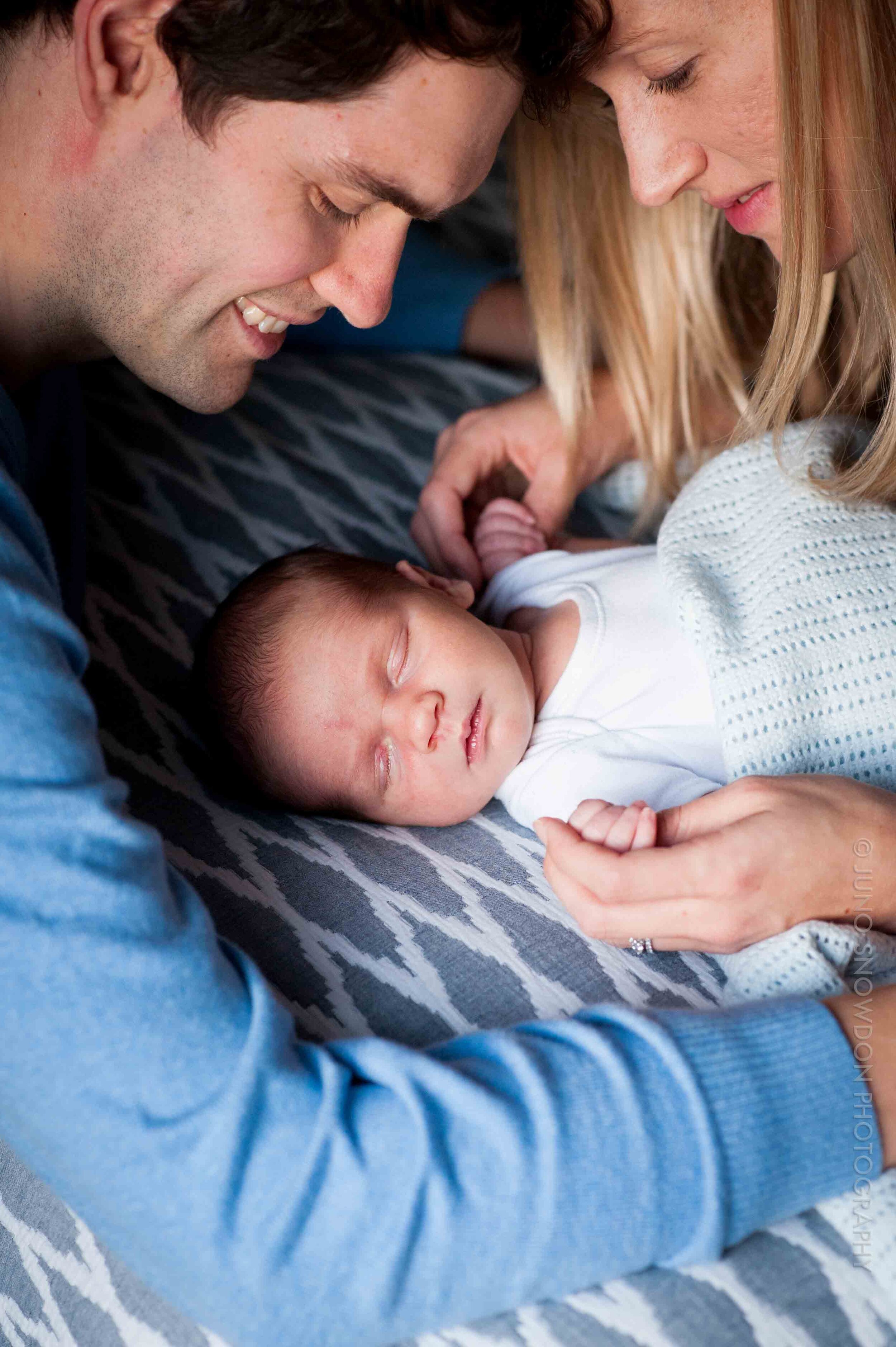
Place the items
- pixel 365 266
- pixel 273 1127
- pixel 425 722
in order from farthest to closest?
pixel 425 722 < pixel 365 266 < pixel 273 1127

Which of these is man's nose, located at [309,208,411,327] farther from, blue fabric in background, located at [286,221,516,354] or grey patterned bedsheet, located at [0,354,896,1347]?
blue fabric in background, located at [286,221,516,354]

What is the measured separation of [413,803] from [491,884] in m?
0.20

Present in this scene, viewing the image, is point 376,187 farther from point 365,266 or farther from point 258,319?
point 258,319

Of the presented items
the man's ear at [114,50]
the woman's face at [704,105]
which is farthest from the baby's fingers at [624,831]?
the man's ear at [114,50]

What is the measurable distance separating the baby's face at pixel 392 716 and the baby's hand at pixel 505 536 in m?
0.33

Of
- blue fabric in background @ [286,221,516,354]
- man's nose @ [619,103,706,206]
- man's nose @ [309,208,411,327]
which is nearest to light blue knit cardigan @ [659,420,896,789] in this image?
man's nose @ [619,103,706,206]

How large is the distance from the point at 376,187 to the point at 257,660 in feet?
1.85

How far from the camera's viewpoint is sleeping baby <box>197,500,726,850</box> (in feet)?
4.37

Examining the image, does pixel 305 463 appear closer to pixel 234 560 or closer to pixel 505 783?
pixel 234 560

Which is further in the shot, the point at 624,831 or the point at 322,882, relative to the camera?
→ the point at 322,882

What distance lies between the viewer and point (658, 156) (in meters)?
1.25

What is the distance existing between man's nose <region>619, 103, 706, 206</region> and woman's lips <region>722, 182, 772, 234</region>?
0.08 m

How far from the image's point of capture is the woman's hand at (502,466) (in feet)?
5.55

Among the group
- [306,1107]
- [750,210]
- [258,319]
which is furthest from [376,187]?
[306,1107]
